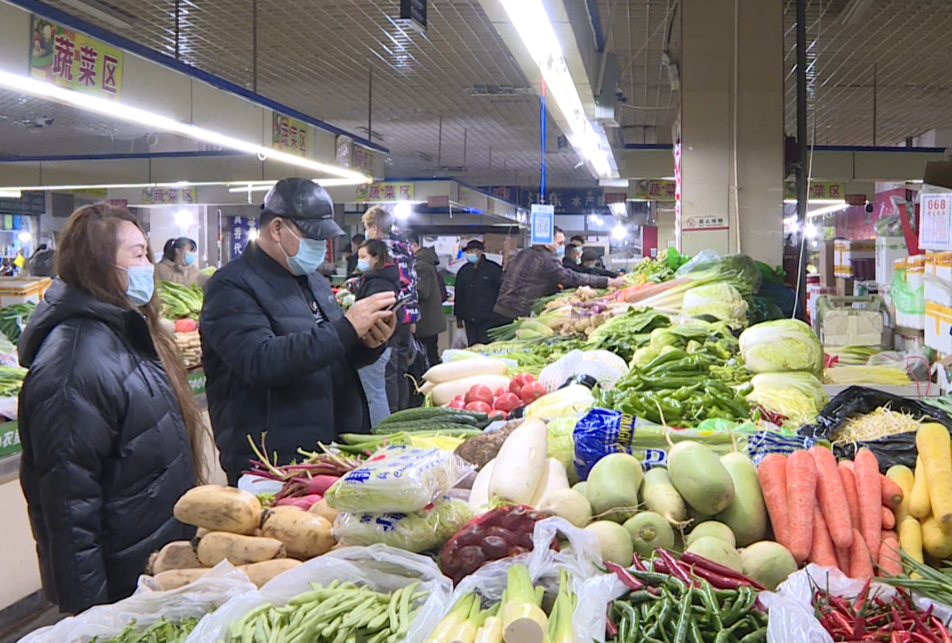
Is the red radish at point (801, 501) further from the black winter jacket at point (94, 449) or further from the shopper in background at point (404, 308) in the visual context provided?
the shopper in background at point (404, 308)

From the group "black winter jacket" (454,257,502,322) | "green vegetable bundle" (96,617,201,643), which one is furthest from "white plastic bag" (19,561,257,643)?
"black winter jacket" (454,257,502,322)

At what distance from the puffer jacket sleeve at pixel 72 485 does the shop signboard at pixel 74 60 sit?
320cm

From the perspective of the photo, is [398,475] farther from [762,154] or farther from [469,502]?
[762,154]

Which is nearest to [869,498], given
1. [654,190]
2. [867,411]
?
[867,411]

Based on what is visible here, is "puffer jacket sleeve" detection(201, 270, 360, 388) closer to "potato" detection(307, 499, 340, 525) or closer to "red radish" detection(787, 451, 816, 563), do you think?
"potato" detection(307, 499, 340, 525)

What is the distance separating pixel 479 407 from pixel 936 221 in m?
3.27

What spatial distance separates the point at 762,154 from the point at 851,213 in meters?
13.0

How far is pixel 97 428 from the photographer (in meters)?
2.62

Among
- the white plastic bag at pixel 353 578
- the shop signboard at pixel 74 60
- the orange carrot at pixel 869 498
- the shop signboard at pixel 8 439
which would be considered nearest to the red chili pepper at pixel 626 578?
the white plastic bag at pixel 353 578

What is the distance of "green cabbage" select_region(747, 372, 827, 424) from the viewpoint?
12.6ft

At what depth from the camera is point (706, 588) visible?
6.21ft

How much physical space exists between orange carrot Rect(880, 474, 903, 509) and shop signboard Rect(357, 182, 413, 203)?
626 inches

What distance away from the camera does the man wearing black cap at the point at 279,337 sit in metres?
3.20

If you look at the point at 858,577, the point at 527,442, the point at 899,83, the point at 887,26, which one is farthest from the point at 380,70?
the point at 858,577
